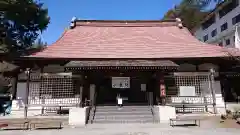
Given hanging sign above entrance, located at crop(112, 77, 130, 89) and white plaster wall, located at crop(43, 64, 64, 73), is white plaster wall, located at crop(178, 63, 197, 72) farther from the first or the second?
white plaster wall, located at crop(43, 64, 64, 73)

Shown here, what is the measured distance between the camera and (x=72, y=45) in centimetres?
1561

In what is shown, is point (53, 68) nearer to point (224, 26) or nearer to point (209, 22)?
point (224, 26)

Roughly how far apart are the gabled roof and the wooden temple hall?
0.21 ft

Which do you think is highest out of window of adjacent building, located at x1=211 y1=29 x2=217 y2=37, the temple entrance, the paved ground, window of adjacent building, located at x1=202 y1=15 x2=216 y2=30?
window of adjacent building, located at x1=202 y1=15 x2=216 y2=30

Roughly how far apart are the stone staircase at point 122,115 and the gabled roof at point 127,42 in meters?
3.41

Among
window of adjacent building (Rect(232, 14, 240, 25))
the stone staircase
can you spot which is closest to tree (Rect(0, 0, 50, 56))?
the stone staircase

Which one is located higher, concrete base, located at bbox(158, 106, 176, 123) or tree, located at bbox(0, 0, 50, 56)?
tree, located at bbox(0, 0, 50, 56)

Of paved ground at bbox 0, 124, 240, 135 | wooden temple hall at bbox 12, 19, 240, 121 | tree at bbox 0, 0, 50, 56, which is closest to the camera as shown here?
paved ground at bbox 0, 124, 240, 135

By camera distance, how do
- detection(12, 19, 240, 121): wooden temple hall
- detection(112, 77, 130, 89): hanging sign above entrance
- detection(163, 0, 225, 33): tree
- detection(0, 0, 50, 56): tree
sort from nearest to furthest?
1. detection(12, 19, 240, 121): wooden temple hall
2. detection(112, 77, 130, 89): hanging sign above entrance
3. detection(0, 0, 50, 56): tree
4. detection(163, 0, 225, 33): tree

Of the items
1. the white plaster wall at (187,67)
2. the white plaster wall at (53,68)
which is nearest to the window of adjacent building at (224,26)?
the white plaster wall at (187,67)

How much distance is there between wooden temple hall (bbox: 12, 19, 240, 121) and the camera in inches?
496

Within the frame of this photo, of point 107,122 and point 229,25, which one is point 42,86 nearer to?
point 107,122

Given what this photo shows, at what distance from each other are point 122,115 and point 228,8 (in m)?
25.8

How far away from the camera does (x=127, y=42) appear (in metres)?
16.5
